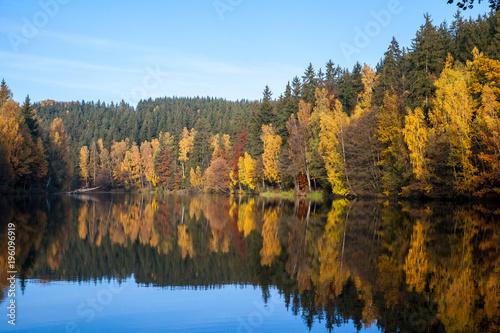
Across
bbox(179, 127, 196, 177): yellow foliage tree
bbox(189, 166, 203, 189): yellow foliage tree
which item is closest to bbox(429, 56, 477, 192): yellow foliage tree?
bbox(189, 166, 203, 189): yellow foliage tree

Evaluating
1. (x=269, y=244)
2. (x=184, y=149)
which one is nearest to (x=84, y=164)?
(x=184, y=149)

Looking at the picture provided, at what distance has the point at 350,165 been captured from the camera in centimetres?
5200

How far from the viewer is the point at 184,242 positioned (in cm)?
1841

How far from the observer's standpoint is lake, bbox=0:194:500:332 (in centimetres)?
823

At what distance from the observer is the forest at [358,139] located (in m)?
37.5

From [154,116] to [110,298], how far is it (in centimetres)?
17874

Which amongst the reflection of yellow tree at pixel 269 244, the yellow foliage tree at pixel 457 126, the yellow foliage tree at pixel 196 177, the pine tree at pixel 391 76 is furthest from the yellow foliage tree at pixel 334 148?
the yellow foliage tree at pixel 196 177

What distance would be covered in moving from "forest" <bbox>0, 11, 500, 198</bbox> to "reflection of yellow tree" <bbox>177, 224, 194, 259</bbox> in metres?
25.3

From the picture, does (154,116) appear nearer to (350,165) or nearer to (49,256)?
(350,165)

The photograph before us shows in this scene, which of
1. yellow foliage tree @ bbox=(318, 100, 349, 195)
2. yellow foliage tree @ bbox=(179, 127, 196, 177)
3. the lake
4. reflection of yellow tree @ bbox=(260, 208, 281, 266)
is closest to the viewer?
the lake

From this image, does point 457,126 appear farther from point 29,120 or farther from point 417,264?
point 29,120
